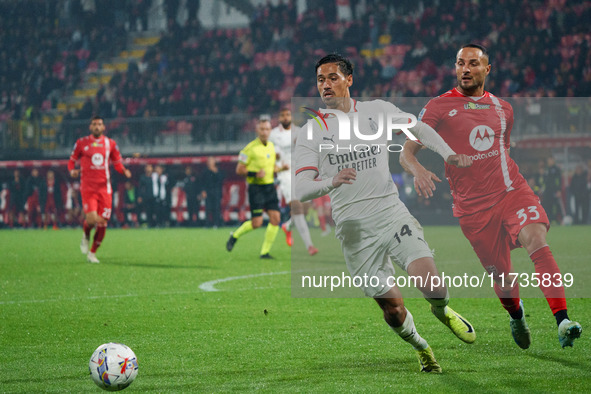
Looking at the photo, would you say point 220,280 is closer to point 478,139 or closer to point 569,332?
point 478,139

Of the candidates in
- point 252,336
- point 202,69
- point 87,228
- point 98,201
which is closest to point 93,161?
point 98,201

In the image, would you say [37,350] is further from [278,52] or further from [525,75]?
[278,52]

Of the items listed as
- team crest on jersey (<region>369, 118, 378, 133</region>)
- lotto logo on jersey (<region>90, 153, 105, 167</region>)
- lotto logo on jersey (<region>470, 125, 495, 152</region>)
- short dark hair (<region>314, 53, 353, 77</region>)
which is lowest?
lotto logo on jersey (<region>90, 153, 105, 167</region>)

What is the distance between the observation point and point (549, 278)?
18.3 ft

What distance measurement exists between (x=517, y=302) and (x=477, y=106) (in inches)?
57.3

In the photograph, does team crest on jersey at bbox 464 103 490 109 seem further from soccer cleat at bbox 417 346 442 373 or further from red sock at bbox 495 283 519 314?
soccer cleat at bbox 417 346 442 373

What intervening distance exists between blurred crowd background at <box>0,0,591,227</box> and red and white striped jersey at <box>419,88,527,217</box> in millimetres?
12475

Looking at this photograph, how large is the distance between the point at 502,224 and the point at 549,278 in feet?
2.14

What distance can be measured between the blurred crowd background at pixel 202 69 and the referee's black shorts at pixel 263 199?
23.2ft

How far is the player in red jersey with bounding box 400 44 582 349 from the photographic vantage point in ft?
19.6

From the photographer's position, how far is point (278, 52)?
31.6 metres

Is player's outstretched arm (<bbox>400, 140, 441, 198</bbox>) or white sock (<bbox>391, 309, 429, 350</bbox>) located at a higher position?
player's outstretched arm (<bbox>400, 140, 441, 198</bbox>)

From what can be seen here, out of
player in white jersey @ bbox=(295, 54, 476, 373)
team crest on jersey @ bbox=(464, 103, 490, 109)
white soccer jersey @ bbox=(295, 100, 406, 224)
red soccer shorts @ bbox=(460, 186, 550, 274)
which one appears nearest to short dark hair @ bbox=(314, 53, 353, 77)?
player in white jersey @ bbox=(295, 54, 476, 373)

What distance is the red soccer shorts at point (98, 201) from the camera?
44.1 ft
